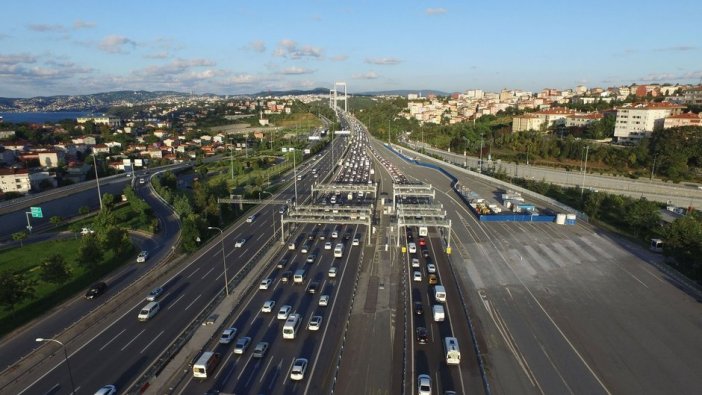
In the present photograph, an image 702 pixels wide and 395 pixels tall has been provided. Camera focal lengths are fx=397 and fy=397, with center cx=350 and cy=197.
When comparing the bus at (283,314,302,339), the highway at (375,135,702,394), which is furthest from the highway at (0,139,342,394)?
the highway at (375,135,702,394)

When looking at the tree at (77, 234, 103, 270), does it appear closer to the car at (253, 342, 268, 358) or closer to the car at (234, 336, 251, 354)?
the car at (234, 336, 251, 354)

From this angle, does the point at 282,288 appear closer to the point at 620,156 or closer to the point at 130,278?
the point at 130,278

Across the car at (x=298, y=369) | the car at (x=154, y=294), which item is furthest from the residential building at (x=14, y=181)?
the car at (x=298, y=369)

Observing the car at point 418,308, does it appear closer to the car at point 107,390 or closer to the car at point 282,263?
the car at point 282,263

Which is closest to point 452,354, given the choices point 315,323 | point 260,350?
point 315,323

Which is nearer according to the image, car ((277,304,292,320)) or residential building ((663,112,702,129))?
car ((277,304,292,320))

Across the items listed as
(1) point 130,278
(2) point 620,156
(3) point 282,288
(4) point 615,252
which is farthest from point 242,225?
(2) point 620,156

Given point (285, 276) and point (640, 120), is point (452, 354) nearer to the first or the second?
point (285, 276)
